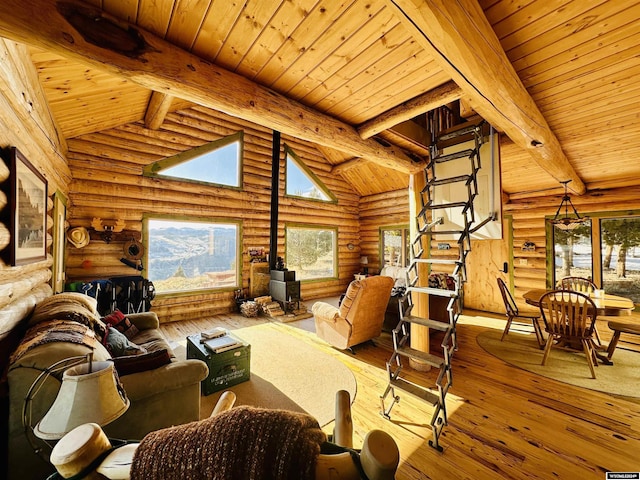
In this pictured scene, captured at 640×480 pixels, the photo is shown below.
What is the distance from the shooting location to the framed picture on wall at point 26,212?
207cm

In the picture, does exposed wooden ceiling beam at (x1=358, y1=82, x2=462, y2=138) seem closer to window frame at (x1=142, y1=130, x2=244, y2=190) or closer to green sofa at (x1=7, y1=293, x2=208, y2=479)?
green sofa at (x1=7, y1=293, x2=208, y2=479)

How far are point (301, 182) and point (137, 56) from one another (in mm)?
6783

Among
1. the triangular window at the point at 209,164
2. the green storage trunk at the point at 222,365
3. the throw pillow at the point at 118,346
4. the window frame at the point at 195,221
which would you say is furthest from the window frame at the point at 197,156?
the throw pillow at the point at 118,346

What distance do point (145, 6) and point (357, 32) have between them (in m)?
1.33

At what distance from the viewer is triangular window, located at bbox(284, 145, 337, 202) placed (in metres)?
8.12

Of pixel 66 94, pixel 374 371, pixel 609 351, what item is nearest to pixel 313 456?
pixel 374 371

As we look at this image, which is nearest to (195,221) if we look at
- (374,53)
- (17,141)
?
(17,141)

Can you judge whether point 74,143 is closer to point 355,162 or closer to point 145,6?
point 145,6

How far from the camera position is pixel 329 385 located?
10.5ft

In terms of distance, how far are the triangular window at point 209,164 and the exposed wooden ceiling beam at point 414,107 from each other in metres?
4.68

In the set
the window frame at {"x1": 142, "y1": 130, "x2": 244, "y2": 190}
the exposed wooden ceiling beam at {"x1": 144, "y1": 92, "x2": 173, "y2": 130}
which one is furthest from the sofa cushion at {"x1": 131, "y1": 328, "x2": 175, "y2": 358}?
the window frame at {"x1": 142, "y1": 130, "x2": 244, "y2": 190}

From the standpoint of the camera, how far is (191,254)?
6.23m

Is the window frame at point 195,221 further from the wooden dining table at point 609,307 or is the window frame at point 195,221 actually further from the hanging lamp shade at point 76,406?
the wooden dining table at point 609,307

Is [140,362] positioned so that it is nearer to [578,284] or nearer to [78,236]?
[78,236]
